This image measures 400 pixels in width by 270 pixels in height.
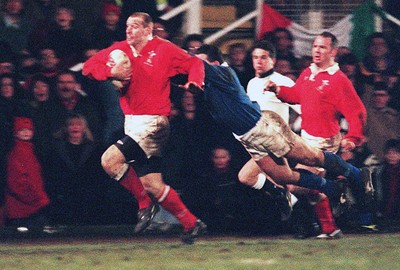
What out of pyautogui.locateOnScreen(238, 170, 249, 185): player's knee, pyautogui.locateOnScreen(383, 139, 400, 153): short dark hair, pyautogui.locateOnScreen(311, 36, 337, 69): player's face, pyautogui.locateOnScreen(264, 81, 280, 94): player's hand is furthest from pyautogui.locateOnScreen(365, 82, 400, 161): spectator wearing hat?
pyautogui.locateOnScreen(264, 81, 280, 94): player's hand

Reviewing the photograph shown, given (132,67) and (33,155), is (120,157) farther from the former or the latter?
(33,155)

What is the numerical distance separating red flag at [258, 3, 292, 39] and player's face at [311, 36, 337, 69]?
287 cm

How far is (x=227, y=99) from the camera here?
10078mm

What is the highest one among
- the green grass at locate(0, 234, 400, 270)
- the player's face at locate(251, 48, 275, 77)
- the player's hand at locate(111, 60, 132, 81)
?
the player's face at locate(251, 48, 275, 77)

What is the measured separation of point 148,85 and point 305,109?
157 centimetres

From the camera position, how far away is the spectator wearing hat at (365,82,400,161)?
491 inches

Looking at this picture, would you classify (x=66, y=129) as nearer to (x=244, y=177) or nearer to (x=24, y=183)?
(x=24, y=183)

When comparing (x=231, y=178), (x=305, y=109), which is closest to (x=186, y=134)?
(x=231, y=178)

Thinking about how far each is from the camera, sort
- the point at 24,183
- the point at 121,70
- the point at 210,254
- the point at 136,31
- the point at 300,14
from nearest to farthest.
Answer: the point at 210,254 < the point at 121,70 < the point at 136,31 < the point at 24,183 < the point at 300,14

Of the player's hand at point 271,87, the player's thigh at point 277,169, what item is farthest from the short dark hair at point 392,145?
the player's hand at point 271,87

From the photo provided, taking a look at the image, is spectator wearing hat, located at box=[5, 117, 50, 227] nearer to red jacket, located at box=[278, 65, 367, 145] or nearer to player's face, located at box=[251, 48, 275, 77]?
player's face, located at box=[251, 48, 275, 77]

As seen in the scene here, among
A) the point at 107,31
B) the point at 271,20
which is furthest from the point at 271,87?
the point at 271,20

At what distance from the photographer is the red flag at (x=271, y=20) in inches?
546

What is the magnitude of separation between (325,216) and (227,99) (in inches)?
68.0
